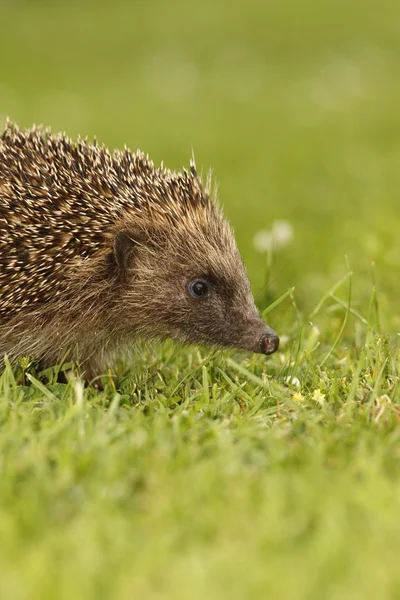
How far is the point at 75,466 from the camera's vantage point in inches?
150

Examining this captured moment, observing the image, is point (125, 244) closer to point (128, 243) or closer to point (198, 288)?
point (128, 243)

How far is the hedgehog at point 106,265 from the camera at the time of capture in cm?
576

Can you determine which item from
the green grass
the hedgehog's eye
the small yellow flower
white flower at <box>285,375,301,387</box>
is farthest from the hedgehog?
the small yellow flower

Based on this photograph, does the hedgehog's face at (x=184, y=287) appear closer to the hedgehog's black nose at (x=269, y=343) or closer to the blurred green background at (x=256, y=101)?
the hedgehog's black nose at (x=269, y=343)

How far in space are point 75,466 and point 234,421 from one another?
102 centimetres

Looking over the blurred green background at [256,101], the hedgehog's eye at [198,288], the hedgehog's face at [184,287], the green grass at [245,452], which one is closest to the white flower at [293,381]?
the green grass at [245,452]

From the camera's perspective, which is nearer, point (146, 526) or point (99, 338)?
point (146, 526)

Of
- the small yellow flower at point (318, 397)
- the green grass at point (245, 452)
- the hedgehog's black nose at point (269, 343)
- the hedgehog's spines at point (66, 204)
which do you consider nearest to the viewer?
the green grass at point (245, 452)

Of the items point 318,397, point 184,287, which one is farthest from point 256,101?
point 318,397

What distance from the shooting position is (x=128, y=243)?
19.2 ft

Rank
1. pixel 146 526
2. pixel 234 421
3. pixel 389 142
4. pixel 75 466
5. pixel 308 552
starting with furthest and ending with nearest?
pixel 389 142
pixel 234 421
pixel 75 466
pixel 146 526
pixel 308 552

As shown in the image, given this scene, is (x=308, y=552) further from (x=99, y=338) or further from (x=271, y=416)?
(x=99, y=338)

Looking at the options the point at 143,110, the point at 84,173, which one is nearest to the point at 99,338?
the point at 84,173

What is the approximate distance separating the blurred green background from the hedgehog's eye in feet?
5.67
